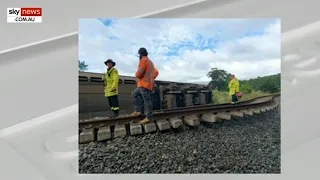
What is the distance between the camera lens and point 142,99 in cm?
240

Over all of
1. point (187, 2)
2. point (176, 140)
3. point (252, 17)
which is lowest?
point (176, 140)

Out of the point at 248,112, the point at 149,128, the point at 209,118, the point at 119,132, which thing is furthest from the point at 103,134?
the point at 248,112

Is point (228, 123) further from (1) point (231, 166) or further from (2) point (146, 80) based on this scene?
(2) point (146, 80)

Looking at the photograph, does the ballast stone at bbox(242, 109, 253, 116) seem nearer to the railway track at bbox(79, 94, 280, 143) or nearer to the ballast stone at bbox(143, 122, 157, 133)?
the railway track at bbox(79, 94, 280, 143)

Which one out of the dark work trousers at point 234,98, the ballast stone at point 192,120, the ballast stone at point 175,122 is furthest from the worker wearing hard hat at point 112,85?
the dark work trousers at point 234,98

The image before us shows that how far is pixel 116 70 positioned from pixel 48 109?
27.9 inches

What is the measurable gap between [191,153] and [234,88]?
2.34 feet

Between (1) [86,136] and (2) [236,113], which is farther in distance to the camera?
(2) [236,113]

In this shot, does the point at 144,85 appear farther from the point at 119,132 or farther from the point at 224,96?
the point at 224,96

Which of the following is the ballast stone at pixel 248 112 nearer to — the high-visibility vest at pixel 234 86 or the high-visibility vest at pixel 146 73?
the high-visibility vest at pixel 234 86

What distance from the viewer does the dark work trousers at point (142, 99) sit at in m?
2.38

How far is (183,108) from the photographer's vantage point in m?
2.42

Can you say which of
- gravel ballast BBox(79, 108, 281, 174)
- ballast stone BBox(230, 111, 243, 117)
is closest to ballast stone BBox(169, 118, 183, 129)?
gravel ballast BBox(79, 108, 281, 174)

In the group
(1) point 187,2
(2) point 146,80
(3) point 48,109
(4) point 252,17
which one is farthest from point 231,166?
(3) point 48,109
